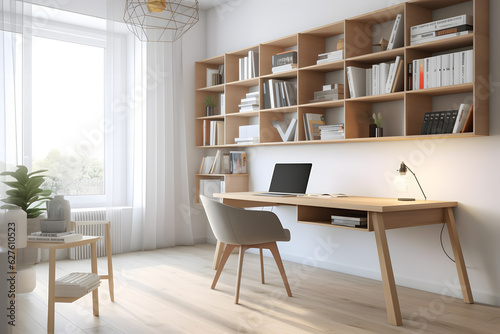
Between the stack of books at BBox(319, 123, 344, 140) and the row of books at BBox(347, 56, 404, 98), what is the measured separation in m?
0.29

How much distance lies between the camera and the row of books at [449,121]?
311 centimetres

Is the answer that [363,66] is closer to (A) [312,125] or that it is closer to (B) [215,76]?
(A) [312,125]

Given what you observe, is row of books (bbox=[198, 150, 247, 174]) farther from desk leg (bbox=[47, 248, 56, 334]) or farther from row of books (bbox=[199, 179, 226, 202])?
desk leg (bbox=[47, 248, 56, 334])

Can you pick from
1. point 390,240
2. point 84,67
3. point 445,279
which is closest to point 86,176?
point 84,67

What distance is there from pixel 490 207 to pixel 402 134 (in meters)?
0.85

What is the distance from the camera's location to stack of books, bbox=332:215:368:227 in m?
3.15

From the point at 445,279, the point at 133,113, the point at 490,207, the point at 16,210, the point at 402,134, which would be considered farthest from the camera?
the point at 133,113

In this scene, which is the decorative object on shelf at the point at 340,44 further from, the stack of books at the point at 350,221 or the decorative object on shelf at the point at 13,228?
the decorative object on shelf at the point at 13,228

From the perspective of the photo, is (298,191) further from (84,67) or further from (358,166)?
(84,67)

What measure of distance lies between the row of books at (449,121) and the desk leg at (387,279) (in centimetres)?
79

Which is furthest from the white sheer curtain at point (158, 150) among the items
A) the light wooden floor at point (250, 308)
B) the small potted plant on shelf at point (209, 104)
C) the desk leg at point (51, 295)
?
the desk leg at point (51, 295)

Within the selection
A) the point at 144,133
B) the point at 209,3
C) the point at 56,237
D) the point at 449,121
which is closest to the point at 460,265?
the point at 449,121

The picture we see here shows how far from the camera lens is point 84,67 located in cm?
527

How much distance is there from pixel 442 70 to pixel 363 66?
0.80 metres
